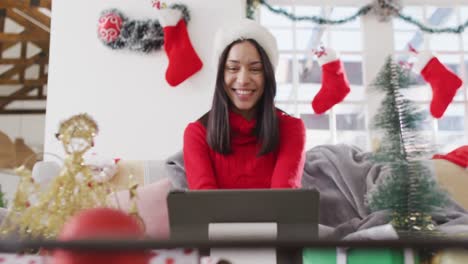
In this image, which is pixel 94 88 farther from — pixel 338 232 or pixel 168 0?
pixel 338 232

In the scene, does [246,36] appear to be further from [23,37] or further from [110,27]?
[23,37]

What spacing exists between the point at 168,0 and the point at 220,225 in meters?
2.51

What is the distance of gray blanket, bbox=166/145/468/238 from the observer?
1783 mm

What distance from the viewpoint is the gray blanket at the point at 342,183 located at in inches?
70.2

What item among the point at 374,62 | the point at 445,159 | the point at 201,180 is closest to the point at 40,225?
the point at 201,180

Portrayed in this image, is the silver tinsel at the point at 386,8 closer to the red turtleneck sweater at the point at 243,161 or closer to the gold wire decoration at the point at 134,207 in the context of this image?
the red turtleneck sweater at the point at 243,161

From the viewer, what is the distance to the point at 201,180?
153 centimetres

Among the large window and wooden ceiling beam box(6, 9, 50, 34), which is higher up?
wooden ceiling beam box(6, 9, 50, 34)

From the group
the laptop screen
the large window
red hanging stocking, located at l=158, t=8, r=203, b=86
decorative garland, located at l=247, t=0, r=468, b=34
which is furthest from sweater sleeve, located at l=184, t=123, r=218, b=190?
decorative garland, located at l=247, t=0, r=468, b=34

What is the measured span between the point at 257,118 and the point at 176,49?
1339 millimetres

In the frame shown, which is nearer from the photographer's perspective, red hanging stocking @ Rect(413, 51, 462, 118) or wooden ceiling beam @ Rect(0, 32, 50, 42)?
red hanging stocking @ Rect(413, 51, 462, 118)

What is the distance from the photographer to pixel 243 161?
1.64m

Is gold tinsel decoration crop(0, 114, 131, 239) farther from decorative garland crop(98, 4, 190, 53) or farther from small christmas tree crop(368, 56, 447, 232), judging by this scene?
decorative garland crop(98, 4, 190, 53)

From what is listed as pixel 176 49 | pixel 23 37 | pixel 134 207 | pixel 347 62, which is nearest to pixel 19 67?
pixel 23 37
